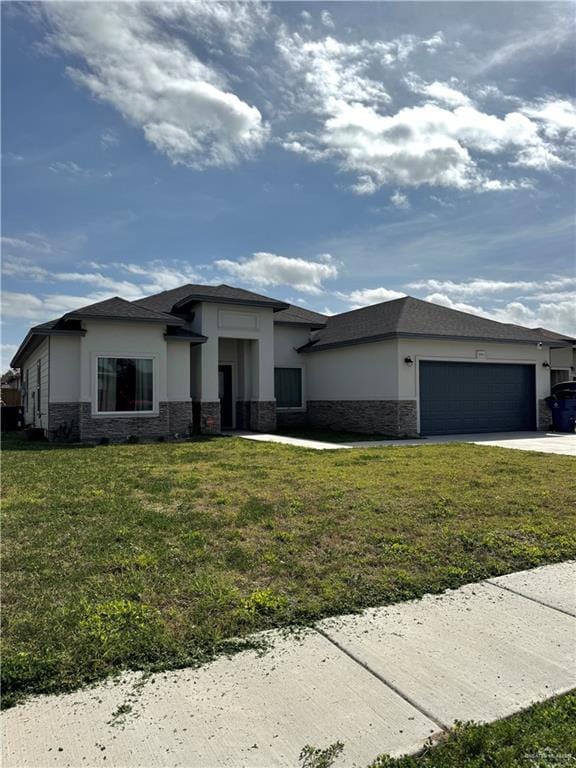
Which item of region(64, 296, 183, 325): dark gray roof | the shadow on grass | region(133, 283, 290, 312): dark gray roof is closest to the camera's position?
the shadow on grass

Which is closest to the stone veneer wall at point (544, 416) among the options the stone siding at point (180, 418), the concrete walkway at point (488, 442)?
the concrete walkway at point (488, 442)

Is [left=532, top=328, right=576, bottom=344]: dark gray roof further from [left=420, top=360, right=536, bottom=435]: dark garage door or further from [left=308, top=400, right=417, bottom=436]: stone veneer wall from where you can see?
[left=308, top=400, right=417, bottom=436]: stone veneer wall

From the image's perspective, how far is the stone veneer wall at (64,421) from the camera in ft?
47.0

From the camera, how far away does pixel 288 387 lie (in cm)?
1992

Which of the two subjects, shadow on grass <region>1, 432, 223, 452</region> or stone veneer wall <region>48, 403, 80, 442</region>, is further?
stone veneer wall <region>48, 403, 80, 442</region>

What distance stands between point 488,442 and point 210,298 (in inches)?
376

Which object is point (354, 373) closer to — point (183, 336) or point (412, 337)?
point (412, 337)

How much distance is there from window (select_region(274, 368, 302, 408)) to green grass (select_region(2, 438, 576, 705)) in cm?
1051

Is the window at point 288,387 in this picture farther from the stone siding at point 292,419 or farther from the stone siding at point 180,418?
the stone siding at point 180,418

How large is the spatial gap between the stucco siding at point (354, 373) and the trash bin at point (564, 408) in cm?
665

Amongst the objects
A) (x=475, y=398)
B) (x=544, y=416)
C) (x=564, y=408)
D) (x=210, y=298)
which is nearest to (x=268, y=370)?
(x=210, y=298)

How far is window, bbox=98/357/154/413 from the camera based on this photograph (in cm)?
1448

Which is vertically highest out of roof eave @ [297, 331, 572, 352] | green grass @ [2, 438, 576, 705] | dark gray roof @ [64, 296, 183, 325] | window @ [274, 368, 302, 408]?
dark gray roof @ [64, 296, 183, 325]

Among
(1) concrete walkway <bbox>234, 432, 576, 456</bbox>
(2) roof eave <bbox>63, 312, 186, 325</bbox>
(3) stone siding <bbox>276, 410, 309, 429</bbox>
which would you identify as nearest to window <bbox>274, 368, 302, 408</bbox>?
(3) stone siding <bbox>276, 410, 309, 429</bbox>
